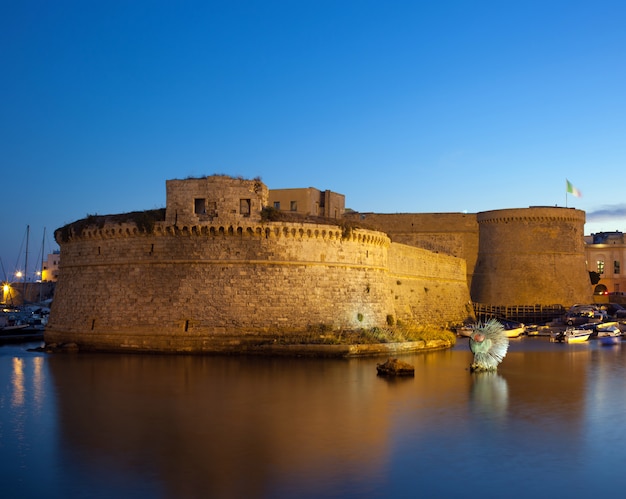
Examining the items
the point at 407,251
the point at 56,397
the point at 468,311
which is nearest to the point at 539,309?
the point at 468,311

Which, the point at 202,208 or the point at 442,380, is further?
the point at 202,208

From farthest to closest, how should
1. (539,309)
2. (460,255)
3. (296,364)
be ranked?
1. (460,255)
2. (539,309)
3. (296,364)

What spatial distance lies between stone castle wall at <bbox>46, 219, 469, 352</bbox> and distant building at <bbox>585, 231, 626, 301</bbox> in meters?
Result: 36.0

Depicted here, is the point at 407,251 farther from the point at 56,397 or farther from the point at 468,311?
the point at 56,397

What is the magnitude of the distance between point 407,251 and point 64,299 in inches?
532

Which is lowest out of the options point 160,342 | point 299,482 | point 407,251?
point 299,482

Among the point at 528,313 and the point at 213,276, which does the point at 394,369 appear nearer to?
the point at 213,276

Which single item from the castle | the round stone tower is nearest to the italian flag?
the round stone tower

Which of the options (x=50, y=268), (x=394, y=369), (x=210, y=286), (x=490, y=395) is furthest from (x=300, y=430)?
(x=50, y=268)

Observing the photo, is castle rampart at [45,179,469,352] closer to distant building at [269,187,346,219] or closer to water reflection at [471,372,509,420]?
water reflection at [471,372,509,420]

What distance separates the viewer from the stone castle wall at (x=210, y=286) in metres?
Answer: 20.2

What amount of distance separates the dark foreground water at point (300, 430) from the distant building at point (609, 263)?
3618 cm

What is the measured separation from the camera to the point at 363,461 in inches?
384

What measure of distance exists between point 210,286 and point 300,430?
9.45m
